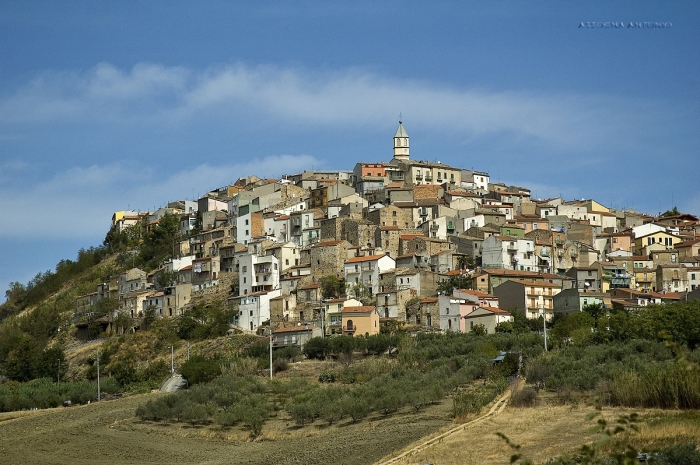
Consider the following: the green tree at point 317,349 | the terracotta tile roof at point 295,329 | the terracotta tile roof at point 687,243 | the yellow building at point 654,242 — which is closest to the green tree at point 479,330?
the green tree at point 317,349

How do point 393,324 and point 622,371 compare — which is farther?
point 393,324

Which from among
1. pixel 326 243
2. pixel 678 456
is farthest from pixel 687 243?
pixel 678 456

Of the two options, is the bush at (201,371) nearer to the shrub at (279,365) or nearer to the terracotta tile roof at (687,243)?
the shrub at (279,365)

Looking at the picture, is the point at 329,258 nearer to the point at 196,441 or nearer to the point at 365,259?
the point at 365,259

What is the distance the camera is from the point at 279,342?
2712 inches

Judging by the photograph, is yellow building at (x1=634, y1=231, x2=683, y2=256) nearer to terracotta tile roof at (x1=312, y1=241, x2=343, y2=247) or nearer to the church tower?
terracotta tile roof at (x1=312, y1=241, x2=343, y2=247)

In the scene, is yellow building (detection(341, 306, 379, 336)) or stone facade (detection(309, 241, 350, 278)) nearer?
yellow building (detection(341, 306, 379, 336))

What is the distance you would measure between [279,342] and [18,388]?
1616cm

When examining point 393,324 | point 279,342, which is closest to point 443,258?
point 393,324

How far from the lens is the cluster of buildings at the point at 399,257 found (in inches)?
2808

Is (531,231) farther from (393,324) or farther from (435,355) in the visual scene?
(435,355)

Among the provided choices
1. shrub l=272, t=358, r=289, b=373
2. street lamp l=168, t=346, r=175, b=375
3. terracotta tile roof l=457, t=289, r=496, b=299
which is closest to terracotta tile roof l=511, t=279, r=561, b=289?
terracotta tile roof l=457, t=289, r=496, b=299

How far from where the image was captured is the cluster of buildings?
7131cm

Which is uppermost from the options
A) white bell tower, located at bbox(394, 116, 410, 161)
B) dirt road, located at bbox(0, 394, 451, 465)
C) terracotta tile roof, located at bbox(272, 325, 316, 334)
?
white bell tower, located at bbox(394, 116, 410, 161)
